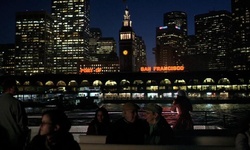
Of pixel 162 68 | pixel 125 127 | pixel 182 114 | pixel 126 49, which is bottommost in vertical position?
pixel 182 114

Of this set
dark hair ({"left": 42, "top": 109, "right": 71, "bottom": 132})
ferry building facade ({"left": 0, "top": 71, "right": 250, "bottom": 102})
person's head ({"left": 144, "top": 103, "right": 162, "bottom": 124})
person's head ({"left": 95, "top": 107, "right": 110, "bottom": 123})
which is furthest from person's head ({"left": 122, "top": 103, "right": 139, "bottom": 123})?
ferry building facade ({"left": 0, "top": 71, "right": 250, "bottom": 102})

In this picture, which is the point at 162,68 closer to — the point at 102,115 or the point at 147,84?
the point at 147,84

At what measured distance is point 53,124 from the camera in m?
3.15

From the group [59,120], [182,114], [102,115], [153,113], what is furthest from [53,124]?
[182,114]

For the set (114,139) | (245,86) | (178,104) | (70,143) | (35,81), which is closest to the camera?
(70,143)

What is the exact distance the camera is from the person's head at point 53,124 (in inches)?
123

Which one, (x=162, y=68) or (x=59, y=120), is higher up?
(x=162, y=68)

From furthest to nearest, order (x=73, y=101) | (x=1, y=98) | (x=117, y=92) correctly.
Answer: (x=117, y=92) < (x=73, y=101) < (x=1, y=98)

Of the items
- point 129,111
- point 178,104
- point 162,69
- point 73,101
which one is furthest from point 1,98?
point 162,69

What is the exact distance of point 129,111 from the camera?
16.9ft

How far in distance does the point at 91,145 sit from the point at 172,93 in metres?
116

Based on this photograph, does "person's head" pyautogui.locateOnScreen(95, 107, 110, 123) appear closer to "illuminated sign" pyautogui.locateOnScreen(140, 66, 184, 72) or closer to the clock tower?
"illuminated sign" pyautogui.locateOnScreen(140, 66, 184, 72)

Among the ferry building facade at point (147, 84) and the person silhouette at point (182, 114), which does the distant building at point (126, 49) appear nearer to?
the ferry building facade at point (147, 84)

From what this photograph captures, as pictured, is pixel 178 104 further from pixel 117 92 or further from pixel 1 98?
pixel 117 92
